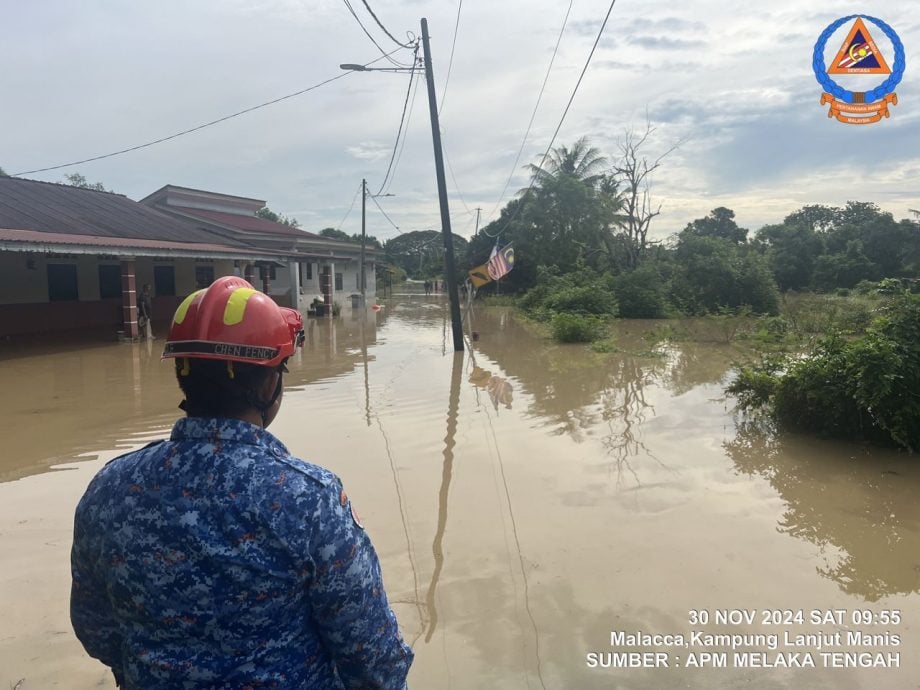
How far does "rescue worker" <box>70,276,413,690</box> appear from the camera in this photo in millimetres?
1285

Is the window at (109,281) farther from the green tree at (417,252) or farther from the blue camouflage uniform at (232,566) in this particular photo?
the green tree at (417,252)

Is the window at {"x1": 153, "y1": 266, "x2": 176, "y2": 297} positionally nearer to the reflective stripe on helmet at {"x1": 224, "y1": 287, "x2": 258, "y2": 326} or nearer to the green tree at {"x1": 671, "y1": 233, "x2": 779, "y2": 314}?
the green tree at {"x1": 671, "y1": 233, "x2": 779, "y2": 314}

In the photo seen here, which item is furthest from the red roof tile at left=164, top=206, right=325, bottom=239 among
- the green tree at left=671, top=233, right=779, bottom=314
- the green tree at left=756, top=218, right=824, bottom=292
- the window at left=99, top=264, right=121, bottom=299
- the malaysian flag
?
the green tree at left=756, top=218, right=824, bottom=292

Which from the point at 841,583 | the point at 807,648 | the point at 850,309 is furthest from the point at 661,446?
the point at 850,309

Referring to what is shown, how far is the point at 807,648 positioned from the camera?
345 cm

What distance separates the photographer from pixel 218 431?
4.50 ft

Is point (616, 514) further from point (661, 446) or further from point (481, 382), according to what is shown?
point (481, 382)

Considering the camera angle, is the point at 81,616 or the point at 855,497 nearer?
the point at 81,616

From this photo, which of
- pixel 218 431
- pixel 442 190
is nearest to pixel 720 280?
pixel 442 190

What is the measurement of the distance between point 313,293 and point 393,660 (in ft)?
109

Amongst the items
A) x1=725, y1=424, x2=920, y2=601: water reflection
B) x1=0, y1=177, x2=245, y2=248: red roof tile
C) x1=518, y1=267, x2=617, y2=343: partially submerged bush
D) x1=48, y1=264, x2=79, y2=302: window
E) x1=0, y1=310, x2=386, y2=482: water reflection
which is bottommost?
x1=725, y1=424, x2=920, y2=601: water reflection

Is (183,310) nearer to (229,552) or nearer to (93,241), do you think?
(229,552)

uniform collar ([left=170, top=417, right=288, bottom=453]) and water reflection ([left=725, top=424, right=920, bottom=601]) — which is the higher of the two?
uniform collar ([left=170, top=417, right=288, bottom=453])

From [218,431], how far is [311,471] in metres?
0.22
